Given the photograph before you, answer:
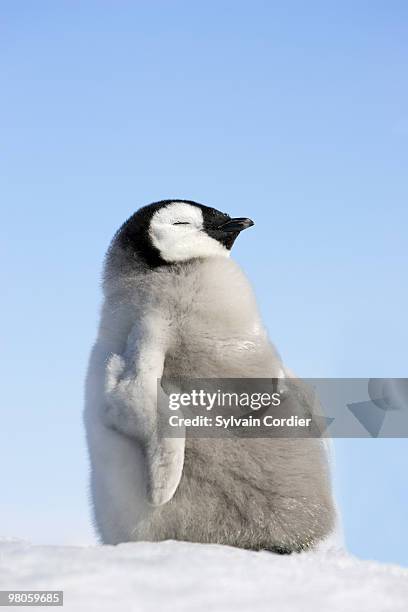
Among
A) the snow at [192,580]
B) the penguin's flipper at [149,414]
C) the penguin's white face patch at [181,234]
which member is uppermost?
the penguin's white face patch at [181,234]

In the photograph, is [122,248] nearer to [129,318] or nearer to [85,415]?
[129,318]

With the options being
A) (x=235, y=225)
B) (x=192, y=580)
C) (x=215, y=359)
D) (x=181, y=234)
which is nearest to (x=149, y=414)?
(x=215, y=359)

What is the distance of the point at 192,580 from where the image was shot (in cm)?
271

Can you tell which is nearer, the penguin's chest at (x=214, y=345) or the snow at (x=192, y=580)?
the snow at (x=192, y=580)

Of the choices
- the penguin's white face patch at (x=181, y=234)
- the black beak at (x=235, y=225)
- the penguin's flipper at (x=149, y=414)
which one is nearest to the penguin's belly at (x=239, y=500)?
the penguin's flipper at (x=149, y=414)

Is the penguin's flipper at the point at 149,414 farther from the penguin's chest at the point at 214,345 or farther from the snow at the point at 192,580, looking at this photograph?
the snow at the point at 192,580

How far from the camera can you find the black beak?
151 inches

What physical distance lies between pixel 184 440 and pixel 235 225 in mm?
1003

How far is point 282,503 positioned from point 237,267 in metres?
0.94

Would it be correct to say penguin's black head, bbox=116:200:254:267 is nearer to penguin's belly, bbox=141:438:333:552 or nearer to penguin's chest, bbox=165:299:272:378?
penguin's chest, bbox=165:299:272:378

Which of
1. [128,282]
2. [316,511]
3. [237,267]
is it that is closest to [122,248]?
[128,282]

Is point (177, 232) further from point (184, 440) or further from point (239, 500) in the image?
point (239, 500)

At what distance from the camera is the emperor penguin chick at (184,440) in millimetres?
3279

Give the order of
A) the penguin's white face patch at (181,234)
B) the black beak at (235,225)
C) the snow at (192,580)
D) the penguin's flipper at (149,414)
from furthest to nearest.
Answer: the black beak at (235,225)
the penguin's white face patch at (181,234)
the penguin's flipper at (149,414)
the snow at (192,580)
